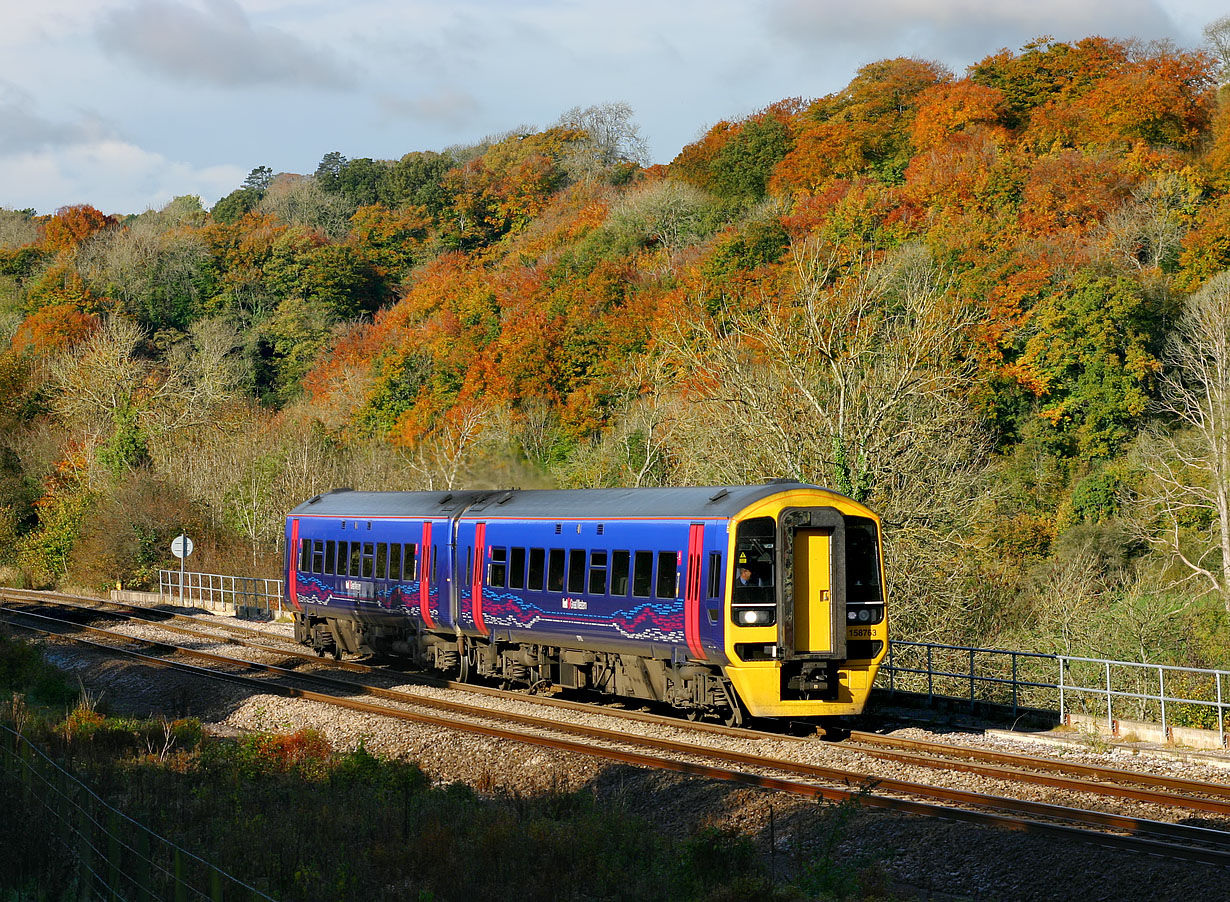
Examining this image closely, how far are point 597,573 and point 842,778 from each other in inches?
227

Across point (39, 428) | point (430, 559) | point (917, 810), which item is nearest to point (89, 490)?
point (39, 428)

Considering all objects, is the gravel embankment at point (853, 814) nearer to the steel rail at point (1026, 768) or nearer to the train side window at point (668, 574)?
the steel rail at point (1026, 768)

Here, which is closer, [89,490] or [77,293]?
[89,490]

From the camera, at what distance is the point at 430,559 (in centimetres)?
2288

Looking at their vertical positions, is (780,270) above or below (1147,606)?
above

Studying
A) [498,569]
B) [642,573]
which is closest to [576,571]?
[642,573]

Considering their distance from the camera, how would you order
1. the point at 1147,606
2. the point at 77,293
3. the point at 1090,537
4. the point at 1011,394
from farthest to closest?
1. the point at 77,293
2. the point at 1011,394
3. the point at 1090,537
4. the point at 1147,606

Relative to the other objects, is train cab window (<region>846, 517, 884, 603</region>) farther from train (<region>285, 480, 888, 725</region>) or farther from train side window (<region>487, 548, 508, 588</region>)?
train side window (<region>487, 548, 508, 588</region>)

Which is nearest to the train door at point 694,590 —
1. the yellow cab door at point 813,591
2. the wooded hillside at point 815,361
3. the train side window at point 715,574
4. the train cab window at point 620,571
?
the train side window at point 715,574

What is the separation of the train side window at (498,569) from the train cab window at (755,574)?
571 centimetres

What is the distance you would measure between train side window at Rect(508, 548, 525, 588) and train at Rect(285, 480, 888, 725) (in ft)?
0.10

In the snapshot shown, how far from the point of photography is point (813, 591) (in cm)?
1648

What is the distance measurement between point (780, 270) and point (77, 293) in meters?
48.4

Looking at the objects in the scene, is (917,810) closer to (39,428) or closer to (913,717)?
(913,717)
